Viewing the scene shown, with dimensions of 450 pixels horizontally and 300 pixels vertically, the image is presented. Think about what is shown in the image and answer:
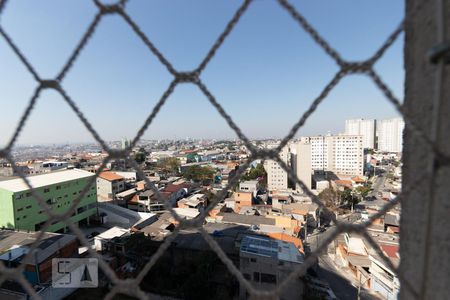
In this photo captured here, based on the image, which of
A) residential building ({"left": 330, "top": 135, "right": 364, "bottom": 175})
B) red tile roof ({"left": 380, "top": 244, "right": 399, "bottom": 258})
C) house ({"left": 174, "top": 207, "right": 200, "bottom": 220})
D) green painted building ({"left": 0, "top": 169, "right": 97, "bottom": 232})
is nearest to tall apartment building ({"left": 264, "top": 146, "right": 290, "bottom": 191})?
house ({"left": 174, "top": 207, "right": 200, "bottom": 220})

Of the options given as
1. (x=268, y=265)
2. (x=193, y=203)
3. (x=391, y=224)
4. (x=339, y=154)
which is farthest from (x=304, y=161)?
(x=268, y=265)

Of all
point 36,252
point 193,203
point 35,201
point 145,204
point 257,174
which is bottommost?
point 145,204

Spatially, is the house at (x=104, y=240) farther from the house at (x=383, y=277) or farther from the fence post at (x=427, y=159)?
the fence post at (x=427, y=159)

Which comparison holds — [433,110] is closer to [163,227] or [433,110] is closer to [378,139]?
[163,227]

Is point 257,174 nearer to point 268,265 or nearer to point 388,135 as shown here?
point 268,265

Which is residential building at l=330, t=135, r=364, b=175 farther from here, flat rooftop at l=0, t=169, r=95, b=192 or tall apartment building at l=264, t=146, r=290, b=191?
flat rooftop at l=0, t=169, r=95, b=192

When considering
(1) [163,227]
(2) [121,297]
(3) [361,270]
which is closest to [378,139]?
(3) [361,270]

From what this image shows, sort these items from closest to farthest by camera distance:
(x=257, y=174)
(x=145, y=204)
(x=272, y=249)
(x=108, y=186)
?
1. (x=272, y=249)
2. (x=145, y=204)
3. (x=108, y=186)
4. (x=257, y=174)
